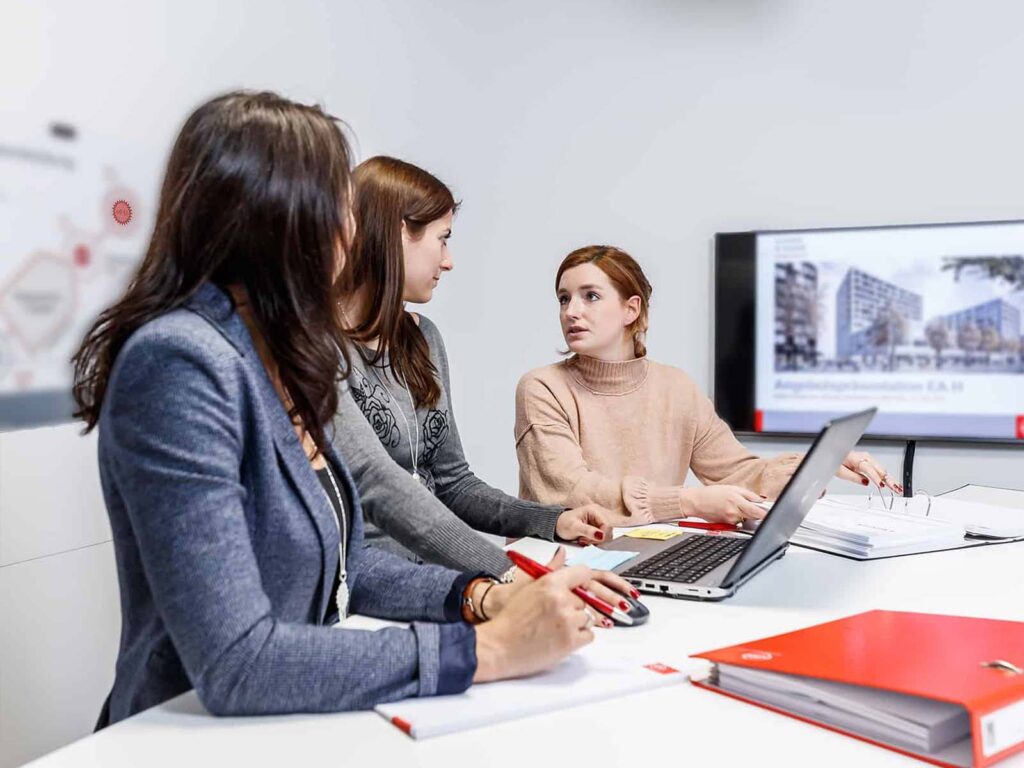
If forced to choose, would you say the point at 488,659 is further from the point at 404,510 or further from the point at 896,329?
the point at 896,329

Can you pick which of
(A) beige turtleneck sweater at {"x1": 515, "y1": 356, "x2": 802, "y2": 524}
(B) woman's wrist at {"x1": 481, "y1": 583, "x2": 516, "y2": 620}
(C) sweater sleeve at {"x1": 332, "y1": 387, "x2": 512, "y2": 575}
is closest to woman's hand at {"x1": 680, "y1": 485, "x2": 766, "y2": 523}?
(A) beige turtleneck sweater at {"x1": 515, "y1": 356, "x2": 802, "y2": 524}

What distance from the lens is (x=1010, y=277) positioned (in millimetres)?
3070

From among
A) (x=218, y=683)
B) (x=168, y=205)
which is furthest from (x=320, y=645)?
(x=168, y=205)

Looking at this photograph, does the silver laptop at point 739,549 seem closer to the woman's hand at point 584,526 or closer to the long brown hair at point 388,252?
the woman's hand at point 584,526

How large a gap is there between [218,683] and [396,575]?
14.5 inches

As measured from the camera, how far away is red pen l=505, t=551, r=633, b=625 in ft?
3.41

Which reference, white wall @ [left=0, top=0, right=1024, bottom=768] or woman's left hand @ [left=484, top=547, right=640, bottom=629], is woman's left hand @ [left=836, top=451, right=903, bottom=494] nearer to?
woman's left hand @ [left=484, top=547, right=640, bottom=629]

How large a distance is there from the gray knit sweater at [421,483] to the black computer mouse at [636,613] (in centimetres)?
26

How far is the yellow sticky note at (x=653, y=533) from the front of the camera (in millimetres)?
1603

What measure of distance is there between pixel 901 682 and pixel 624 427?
157 cm

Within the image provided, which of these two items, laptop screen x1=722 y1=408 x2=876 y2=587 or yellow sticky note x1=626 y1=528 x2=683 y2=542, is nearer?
laptop screen x1=722 y1=408 x2=876 y2=587

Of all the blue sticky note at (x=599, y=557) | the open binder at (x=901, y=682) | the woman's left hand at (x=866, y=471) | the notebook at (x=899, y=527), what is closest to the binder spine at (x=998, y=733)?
the open binder at (x=901, y=682)

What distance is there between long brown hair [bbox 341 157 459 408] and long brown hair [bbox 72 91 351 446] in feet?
2.61

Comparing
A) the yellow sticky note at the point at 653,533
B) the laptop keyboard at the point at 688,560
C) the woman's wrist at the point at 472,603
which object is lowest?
the yellow sticky note at the point at 653,533
